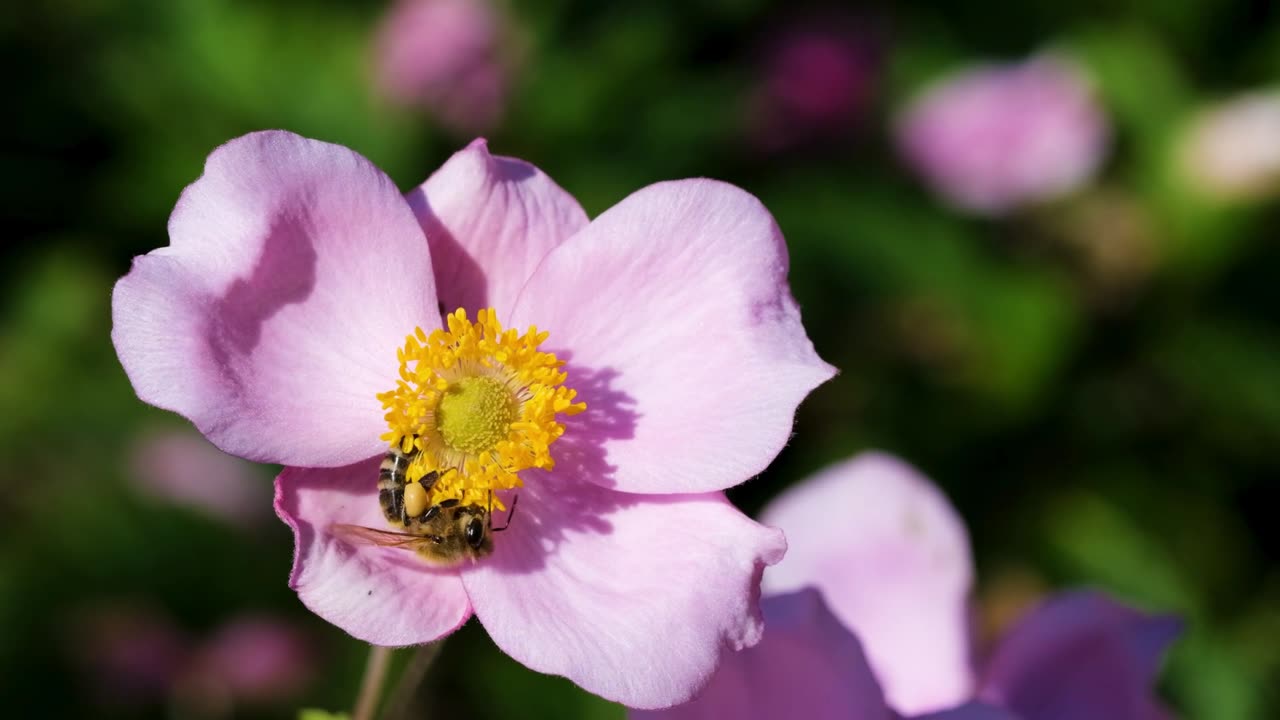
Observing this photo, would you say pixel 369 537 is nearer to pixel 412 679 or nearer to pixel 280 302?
pixel 412 679

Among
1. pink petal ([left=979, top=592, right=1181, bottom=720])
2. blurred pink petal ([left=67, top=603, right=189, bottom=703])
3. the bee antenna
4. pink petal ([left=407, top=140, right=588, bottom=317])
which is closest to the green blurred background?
blurred pink petal ([left=67, top=603, right=189, bottom=703])

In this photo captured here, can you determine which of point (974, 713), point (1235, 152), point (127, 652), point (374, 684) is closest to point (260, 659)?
point (127, 652)

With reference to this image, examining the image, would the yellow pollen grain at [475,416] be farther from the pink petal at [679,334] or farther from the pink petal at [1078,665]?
the pink petal at [1078,665]

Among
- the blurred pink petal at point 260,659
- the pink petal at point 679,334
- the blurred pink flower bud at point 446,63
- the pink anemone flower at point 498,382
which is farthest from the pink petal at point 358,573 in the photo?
the blurred pink flower bud at point 446,63

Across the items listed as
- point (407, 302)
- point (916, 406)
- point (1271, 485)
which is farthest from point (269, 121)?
point (1271, 485)

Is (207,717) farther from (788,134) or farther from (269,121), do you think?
(788,134)

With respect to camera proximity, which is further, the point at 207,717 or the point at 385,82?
the point at 385,82
